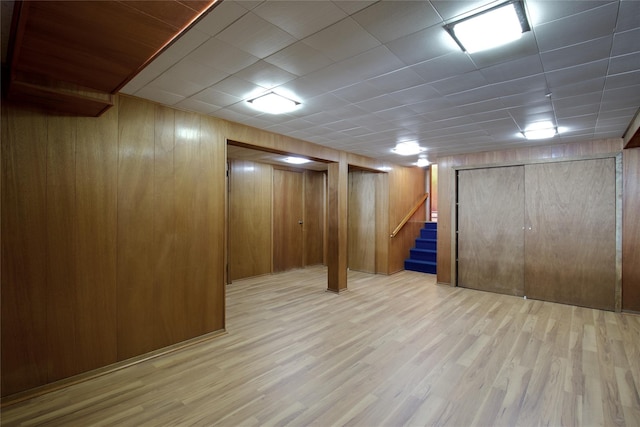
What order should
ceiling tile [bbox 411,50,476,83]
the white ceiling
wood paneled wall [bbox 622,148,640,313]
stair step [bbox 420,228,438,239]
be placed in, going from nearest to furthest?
the white ceiling, ceiling tile [bbox 411,50,476,83], wood paneled wall [bbox 622,148,640,313], stair step [bbox 420,228,438,239]

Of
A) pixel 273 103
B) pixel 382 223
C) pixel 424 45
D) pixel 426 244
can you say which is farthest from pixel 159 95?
pixel 426 244

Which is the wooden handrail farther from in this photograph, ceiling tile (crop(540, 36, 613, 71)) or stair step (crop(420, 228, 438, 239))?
ceiling tile (crop(540, 36, 613, 71))

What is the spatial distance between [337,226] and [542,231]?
11.1ft

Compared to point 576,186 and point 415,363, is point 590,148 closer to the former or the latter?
point 576,186

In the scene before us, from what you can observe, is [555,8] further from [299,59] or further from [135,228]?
[135,228]

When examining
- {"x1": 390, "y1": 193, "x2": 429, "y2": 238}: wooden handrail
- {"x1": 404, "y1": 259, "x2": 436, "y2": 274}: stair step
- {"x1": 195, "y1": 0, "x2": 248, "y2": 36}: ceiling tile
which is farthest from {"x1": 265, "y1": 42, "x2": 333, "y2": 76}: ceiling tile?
{"x1": 404, "y1": 259, "x2": 436, "y2": 274}: stair step

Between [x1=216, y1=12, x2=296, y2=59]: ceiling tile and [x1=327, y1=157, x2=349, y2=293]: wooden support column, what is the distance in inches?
136

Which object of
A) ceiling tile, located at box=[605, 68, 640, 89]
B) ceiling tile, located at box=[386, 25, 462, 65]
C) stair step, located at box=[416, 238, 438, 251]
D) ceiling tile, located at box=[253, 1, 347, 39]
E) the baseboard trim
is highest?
ceiling tile, located at box=[253, 1, 347, 39]

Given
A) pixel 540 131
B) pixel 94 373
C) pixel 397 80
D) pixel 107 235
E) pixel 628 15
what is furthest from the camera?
pixel 540 131

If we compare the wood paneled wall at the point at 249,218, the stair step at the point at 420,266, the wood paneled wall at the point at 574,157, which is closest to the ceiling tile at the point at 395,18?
the wood paneled wall at the point at 574,157

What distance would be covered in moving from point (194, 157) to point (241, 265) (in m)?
3.52

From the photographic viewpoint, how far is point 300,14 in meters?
1.70

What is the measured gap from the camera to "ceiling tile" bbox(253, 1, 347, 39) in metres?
1.62

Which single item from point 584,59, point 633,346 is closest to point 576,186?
point 633,346
